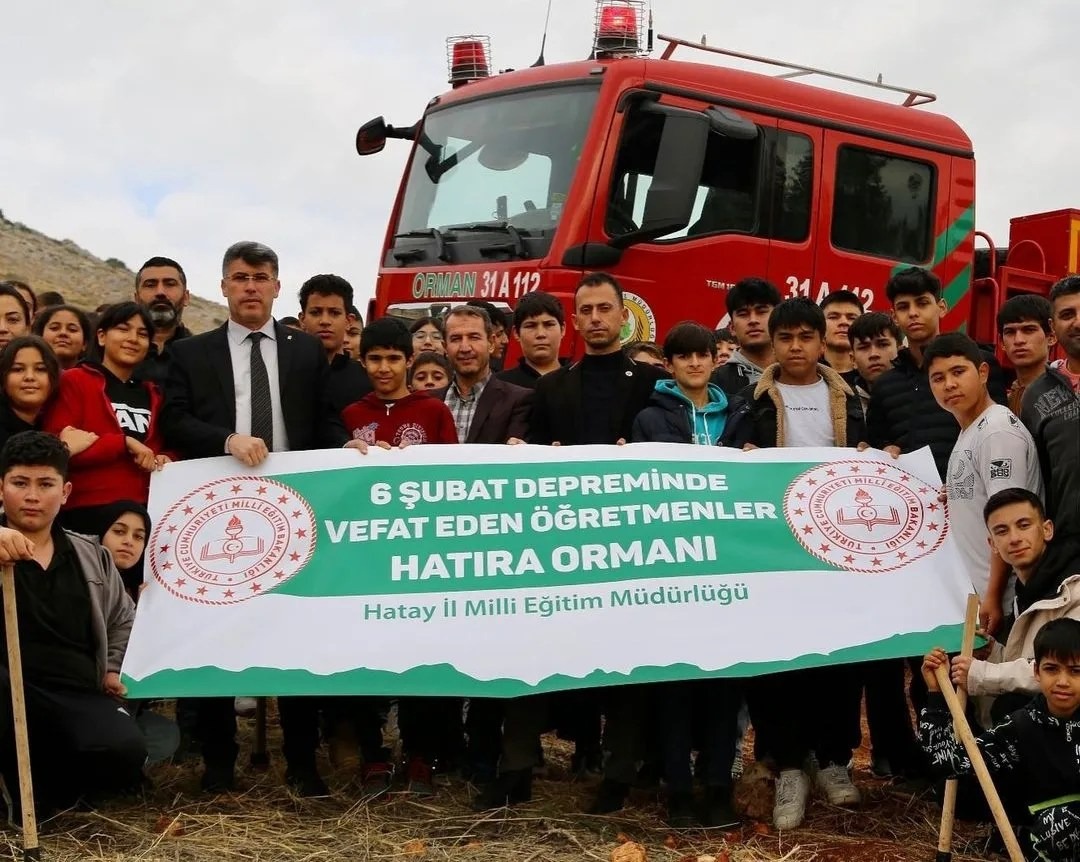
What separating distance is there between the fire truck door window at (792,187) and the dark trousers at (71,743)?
5621mm

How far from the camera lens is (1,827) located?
196 inches

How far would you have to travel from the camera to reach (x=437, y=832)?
200 inches

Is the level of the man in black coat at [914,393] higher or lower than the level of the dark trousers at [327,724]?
higher

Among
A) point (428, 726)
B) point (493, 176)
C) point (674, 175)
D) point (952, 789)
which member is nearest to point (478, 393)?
point (428, 726)

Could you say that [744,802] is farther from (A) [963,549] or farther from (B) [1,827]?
(B) [1,827]

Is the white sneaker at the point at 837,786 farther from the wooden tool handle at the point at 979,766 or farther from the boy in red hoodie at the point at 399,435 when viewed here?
the boy in red hoodie at the point at 399,435

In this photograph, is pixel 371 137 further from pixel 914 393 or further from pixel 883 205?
pixel 914 393

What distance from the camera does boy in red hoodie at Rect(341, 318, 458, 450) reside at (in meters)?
5.98

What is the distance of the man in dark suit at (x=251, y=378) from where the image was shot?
19.0 ft

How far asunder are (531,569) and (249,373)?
147 cm

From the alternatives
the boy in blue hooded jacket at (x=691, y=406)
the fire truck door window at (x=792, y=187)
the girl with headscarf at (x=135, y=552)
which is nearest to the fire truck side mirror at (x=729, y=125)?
the fire truck door window at (x=792, y=187)

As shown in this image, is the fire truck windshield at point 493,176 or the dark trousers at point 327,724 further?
the fire truck windshield at point 493,176

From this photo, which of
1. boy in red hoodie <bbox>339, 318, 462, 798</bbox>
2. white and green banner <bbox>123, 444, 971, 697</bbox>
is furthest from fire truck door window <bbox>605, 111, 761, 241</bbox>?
white and green banner <bbox>123, 444, 971, 697</bbox>

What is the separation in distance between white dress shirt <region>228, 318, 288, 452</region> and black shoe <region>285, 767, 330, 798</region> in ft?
4.22
